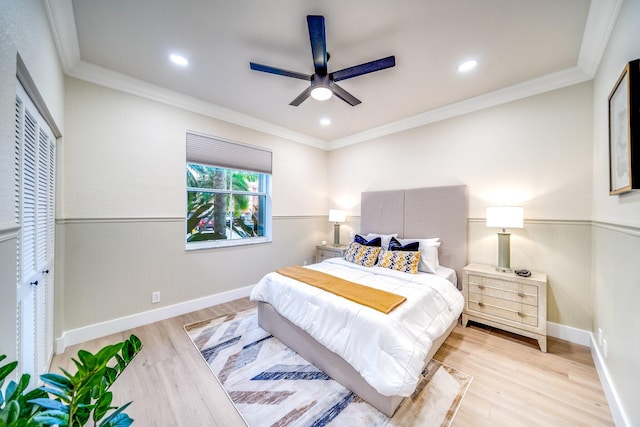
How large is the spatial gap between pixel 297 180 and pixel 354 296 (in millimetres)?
2843

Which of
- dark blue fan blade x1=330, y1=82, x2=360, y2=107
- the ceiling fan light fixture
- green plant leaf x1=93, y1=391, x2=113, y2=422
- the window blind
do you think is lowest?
green plant leaf x1=93, y1=391, x2=113, y2=422

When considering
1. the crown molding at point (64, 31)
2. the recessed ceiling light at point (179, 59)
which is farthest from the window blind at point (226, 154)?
the crown molding at point (64, 31)

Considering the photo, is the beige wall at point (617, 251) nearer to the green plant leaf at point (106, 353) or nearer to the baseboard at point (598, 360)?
the baseboard at point (598, 360)

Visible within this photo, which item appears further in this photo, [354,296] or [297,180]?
[297,180]

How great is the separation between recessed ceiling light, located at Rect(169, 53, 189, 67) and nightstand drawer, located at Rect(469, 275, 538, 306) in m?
3.81

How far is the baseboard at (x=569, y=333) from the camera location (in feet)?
8.10

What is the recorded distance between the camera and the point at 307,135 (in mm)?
4562

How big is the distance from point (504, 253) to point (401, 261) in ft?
3.64

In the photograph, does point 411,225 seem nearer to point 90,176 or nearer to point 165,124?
point 165,124

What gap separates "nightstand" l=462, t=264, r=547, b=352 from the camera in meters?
2.40

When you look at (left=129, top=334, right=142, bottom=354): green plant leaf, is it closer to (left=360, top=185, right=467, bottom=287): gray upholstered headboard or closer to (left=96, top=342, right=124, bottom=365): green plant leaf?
(left=96, top=342, right=124, bottom=365): green plant leaf

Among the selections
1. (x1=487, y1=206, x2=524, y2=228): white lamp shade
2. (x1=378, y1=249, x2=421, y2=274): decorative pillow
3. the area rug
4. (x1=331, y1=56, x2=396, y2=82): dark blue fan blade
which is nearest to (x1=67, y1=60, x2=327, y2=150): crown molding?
(x1=331, y1=56, x2=396, y2=82): dark blue fan blade

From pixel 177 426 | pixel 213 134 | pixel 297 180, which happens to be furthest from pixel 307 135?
pixel 177 426

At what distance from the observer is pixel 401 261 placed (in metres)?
3.03
